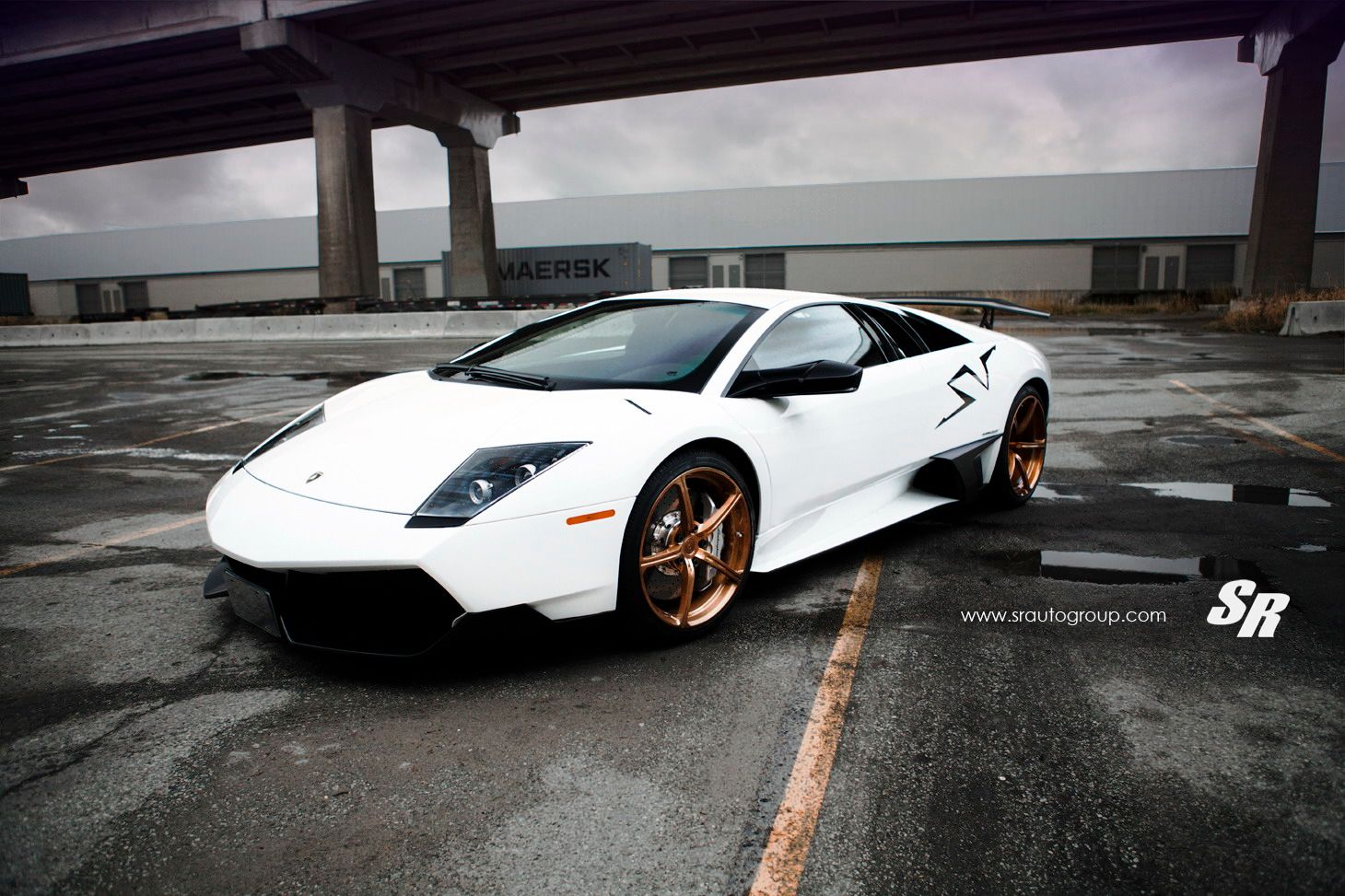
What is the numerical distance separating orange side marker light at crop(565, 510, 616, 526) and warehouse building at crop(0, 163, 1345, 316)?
44.7m

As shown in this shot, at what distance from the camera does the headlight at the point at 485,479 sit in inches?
112

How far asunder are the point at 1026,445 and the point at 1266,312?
20.3 metres

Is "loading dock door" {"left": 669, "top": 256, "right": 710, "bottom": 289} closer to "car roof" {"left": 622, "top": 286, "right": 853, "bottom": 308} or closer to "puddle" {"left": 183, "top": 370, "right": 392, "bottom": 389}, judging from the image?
"puddle" {"left": 183, "top": 370, "right": 392, "bottom": 389}

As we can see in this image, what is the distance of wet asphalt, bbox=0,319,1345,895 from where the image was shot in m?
2.12

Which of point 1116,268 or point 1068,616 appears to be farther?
point 1116,268

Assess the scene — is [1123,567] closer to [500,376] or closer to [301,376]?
[500,376]

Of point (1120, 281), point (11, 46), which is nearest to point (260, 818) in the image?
point (11, 46)

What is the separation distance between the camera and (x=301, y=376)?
1319 cm

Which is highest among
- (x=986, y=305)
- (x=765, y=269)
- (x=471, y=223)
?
(x=471, y=223)

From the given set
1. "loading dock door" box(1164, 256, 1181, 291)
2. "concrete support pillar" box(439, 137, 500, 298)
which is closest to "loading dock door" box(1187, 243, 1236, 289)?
"loading dock door" box(1164, 256, 1181, 291)

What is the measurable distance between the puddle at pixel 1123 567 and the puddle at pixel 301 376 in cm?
971

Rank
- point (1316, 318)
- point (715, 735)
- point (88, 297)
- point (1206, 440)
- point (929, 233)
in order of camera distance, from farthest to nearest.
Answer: point (88, 297), point (929, 233), point (1316, 318), point (1206, 440), point (715, 735)

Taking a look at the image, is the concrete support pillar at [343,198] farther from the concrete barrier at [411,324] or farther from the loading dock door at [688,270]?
the loading dock door at [688,270]

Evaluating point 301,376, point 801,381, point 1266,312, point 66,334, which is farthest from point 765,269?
point 801,381
